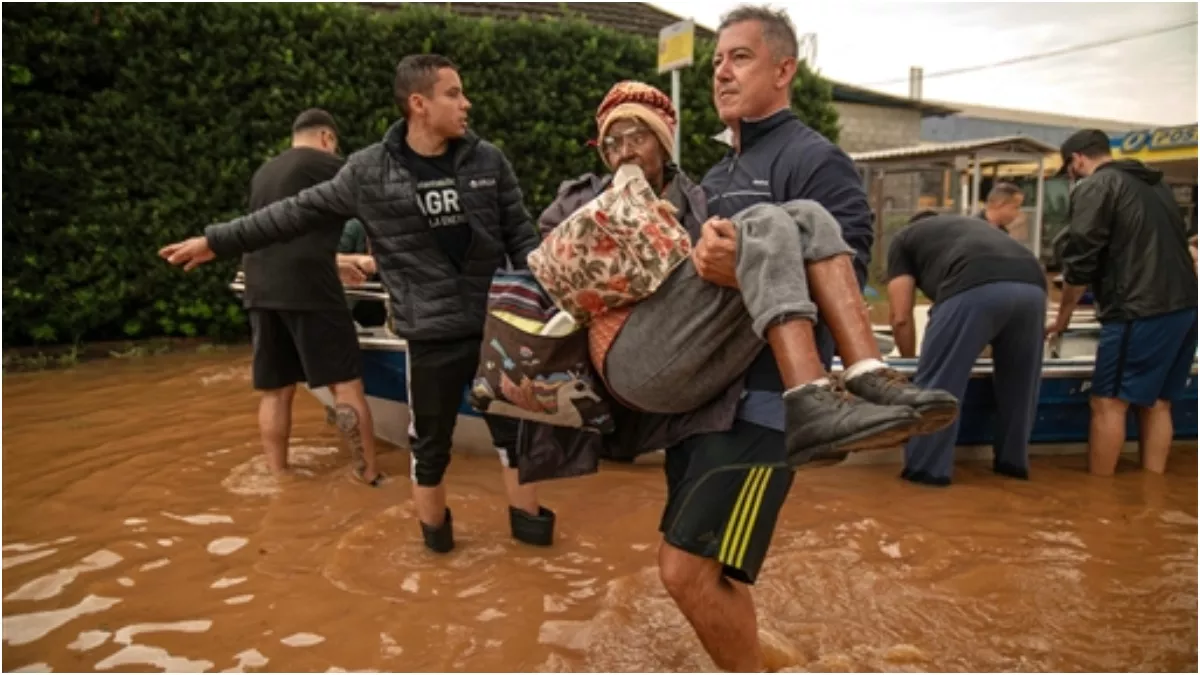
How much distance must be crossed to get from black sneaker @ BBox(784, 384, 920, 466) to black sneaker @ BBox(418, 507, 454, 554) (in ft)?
7.47

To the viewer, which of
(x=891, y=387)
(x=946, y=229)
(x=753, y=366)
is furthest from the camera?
(x=946, y=229)

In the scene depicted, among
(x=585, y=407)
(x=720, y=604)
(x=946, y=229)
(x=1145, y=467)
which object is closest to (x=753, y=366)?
(x=585, y=407)

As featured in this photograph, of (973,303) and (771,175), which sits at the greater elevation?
(771,175)

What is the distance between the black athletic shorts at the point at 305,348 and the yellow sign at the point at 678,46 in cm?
366

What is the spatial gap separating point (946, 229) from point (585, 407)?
3630mm

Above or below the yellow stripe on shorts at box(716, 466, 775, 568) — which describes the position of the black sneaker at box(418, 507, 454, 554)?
below

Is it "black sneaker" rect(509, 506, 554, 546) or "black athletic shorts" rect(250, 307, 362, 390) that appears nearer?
"black sneaker" rect(509, 506, 554, 546)

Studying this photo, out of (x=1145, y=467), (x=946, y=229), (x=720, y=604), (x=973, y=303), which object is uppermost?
(x=946, y=229)

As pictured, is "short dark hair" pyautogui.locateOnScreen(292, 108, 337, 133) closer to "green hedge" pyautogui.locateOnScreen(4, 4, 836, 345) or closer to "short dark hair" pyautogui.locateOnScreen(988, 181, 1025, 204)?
"green hedge" pyautogui.locateOnScreen(4, 4, 836, 345)

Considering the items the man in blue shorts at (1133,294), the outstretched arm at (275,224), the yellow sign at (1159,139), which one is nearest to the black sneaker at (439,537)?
the outstretched arm at (275,224)

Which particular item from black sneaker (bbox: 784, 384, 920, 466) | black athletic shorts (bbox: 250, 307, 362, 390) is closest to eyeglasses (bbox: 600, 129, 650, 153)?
black sneaker (bbox: 784, 384, 920, 466)

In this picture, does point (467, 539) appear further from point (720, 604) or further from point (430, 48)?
point (430, 48)

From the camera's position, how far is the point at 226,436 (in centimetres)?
591

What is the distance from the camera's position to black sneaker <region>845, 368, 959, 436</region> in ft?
6.23
